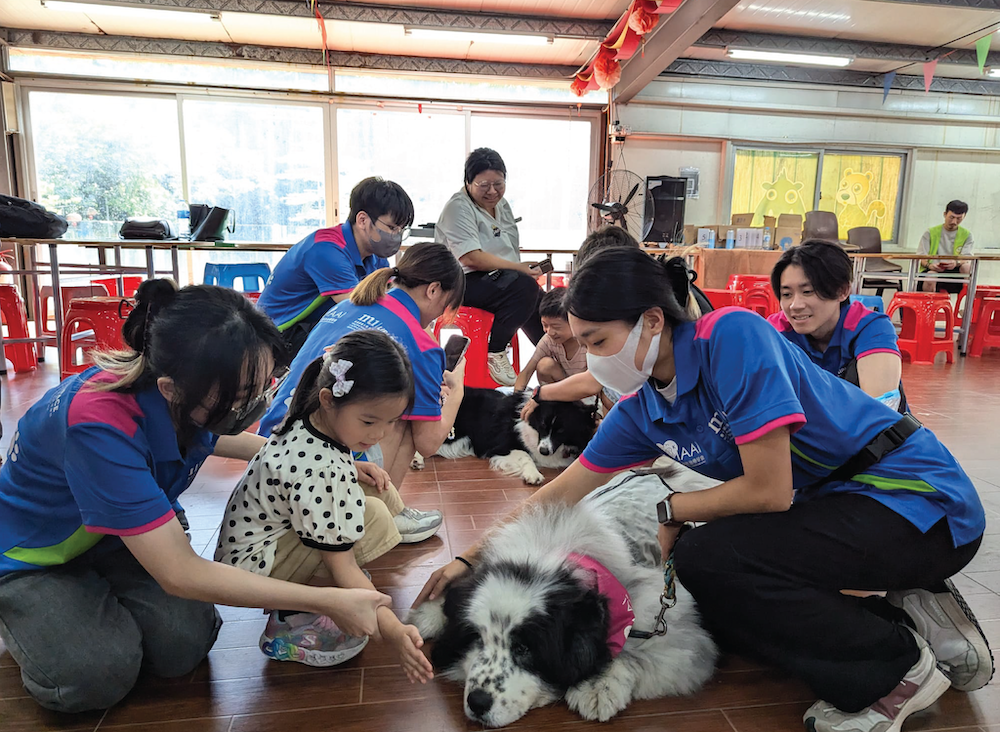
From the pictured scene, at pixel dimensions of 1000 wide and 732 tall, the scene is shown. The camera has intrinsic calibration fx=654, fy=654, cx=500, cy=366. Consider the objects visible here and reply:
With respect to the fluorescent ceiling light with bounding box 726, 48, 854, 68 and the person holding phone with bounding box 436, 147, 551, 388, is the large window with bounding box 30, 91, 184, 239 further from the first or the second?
the fluorescent ceiling light with bounding box 726, 48, 854, 68

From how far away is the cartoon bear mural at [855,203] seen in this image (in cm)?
1022

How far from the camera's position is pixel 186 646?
5.01ft

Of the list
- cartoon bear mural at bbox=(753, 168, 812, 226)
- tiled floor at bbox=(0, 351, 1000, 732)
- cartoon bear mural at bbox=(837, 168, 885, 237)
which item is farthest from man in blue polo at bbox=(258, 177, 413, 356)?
cartoon bear mural at bbox=(837, 168, 885, 237)

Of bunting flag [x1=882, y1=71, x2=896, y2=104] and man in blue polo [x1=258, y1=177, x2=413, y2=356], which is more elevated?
bunting flag [x1=882, y1=71, x2=896, y2=104]

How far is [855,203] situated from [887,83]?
1.76 m

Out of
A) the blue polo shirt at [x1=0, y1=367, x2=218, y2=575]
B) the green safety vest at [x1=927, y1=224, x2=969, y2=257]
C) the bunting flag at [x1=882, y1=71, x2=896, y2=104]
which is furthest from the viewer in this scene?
the bunting flag at [x1=882, y1=71, x2=896, y2=104]

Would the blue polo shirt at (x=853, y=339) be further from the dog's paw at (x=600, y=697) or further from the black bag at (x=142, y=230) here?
the black bag at (x=142, y=230)

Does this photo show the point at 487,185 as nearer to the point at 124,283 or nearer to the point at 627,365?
the point at 627,365

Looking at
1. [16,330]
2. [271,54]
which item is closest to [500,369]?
[16,330]

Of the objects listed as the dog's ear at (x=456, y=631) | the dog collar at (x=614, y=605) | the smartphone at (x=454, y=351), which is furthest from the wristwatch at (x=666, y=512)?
the smartphone at (x=454, y=351)

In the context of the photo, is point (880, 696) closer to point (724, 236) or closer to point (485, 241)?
point (485, 241)

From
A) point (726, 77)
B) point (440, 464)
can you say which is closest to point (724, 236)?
point (726, 77)

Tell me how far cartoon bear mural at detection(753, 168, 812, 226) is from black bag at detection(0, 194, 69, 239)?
9.08 m

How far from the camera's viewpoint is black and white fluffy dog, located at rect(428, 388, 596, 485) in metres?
3.26
